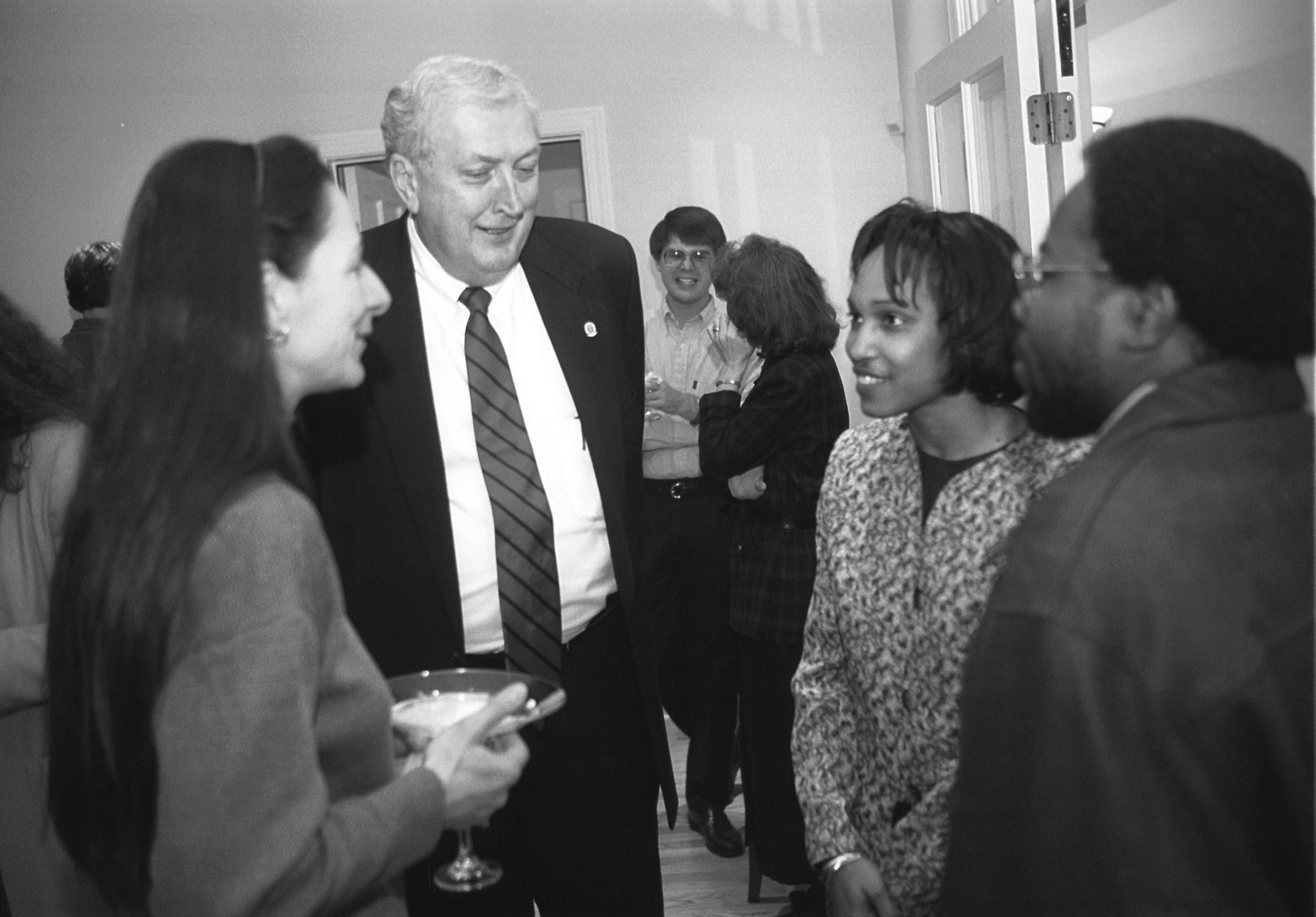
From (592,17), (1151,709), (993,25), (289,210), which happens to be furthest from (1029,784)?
(592,17)

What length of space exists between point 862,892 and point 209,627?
918 millimetres

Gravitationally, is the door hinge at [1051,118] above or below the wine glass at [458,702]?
above

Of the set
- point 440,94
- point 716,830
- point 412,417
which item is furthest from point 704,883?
point 440,94

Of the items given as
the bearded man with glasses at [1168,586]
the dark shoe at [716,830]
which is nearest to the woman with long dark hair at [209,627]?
the bearded man with glasses at [1168,586]

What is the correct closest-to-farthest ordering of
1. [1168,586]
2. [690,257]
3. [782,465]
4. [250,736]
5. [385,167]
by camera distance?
[1168,586] → [250,736] → [782,465] → [690,257] → [385,167]

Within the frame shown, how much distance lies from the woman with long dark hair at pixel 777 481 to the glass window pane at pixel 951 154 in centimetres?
68

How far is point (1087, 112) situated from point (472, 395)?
158 centimetres

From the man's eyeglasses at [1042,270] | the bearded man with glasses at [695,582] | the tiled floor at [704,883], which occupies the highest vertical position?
the man's eyeglasses at [1042,270]

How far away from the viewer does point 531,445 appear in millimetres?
1878

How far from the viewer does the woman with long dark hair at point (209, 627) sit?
3.13 ft

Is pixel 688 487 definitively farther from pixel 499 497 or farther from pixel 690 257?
pixel 499 497

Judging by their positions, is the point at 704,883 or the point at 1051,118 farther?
A: the point at 704,883

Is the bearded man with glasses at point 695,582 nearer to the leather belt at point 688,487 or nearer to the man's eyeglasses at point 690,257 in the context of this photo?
the leather belt at point 688,487

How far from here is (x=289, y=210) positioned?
113 centimetres
